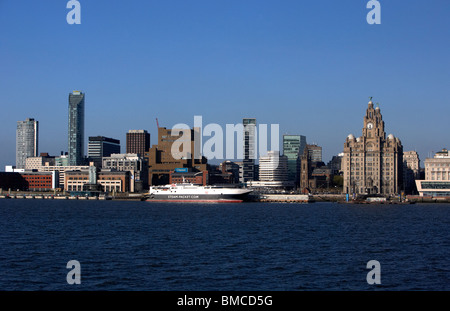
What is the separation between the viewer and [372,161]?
19000 cm

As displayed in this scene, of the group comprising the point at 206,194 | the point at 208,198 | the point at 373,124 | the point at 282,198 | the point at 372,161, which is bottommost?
the point at 282,198

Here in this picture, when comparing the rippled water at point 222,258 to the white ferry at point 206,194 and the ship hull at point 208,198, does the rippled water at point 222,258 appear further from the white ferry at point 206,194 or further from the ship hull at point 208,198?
the white ferry at point 206,194

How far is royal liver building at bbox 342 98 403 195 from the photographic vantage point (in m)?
187

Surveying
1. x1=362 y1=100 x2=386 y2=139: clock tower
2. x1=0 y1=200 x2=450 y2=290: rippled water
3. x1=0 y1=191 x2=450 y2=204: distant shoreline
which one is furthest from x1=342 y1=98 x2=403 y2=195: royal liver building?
x1=0 y1=200 x2=450 y2=290: rippled water

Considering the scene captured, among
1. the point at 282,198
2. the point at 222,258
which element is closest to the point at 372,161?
the point at 282,198

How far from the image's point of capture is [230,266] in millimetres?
30875

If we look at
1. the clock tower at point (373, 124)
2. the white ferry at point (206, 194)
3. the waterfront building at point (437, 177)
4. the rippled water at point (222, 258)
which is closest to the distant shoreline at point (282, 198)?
the waterfront building at point (437, 177)

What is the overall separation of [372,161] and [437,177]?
2321 cm

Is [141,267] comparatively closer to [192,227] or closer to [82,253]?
[82,253]

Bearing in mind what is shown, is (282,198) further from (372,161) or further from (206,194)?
(372,161)

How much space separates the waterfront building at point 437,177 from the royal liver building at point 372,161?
1312 cm

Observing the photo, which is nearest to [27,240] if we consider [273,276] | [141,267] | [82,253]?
[82,253]

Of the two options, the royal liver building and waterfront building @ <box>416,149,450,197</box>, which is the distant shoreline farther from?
the royal liver building
